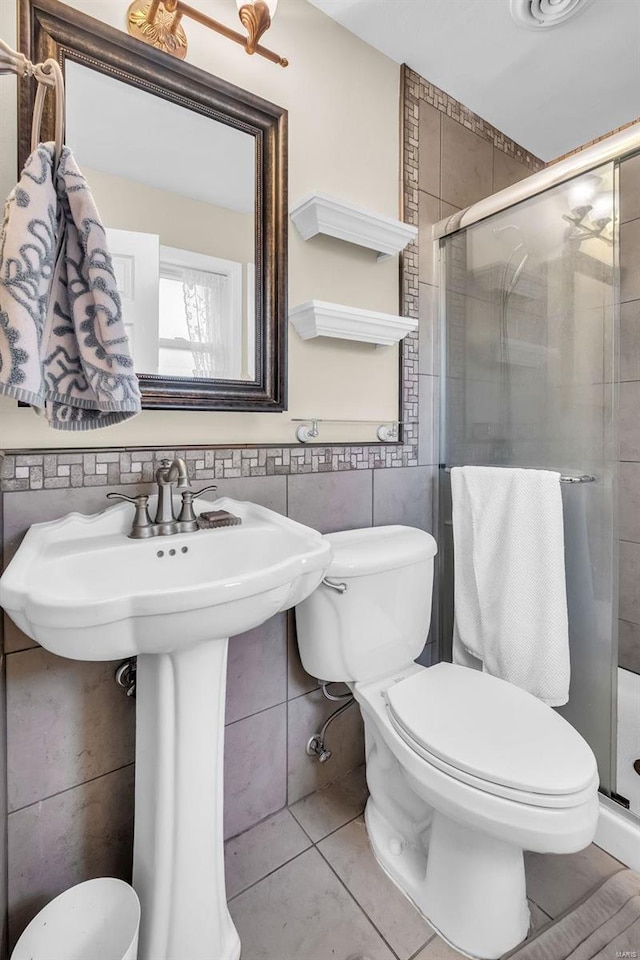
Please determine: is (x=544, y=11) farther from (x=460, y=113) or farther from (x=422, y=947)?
(x=422, y=947)

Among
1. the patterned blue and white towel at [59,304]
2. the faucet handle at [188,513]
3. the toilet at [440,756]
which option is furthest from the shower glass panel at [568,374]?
the patterned blue and white towel at [59,304]

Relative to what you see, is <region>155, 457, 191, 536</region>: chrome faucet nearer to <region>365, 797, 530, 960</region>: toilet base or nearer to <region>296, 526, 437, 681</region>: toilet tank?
<region>296, 526, 437, 681</region>: toilet tank

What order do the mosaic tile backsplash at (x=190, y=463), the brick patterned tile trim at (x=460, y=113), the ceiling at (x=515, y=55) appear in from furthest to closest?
→ the brick patterned tile trim at (x=460, y=113)
the ceiling at (x=515, y=55)
the mosaic tile backsplash at (x=190, y=463)

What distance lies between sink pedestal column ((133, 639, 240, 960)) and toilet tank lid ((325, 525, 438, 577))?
1.31ft

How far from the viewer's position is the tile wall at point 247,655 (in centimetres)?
102

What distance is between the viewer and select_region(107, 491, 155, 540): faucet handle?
3.38ft

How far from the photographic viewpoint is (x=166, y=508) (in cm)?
107

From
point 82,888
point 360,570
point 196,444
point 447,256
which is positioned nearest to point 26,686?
point 82,888

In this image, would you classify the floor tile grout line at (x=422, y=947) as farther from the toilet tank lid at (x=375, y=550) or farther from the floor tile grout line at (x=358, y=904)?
the toilet tank lid at (x=375, y=550)

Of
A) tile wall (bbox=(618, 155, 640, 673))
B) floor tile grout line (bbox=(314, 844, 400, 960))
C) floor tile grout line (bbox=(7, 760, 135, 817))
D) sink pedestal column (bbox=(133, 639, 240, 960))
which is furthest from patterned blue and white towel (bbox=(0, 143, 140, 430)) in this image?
tile wall (bbox=(618, 155, 640, 673))

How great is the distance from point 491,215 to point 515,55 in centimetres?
54

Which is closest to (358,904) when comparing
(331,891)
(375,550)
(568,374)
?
(331,891)

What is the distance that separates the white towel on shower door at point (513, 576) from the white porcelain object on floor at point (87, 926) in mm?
1076

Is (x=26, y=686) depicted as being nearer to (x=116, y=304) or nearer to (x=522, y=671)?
(x=116, y=304)
